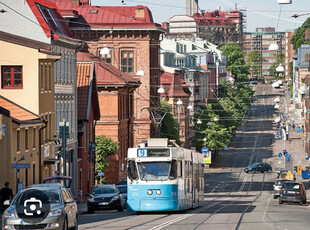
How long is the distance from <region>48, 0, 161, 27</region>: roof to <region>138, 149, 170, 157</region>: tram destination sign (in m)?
49.1

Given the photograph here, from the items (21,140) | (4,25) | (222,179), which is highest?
(4,25)

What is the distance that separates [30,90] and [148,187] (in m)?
14.7

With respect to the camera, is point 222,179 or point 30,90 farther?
point 222,179

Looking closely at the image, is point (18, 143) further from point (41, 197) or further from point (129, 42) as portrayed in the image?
point (129, 42)

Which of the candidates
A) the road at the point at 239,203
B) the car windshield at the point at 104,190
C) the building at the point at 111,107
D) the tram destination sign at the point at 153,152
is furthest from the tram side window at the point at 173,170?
the building at the point at 111,107

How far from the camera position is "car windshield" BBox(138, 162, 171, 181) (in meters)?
35.9

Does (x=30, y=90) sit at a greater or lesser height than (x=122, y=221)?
greater

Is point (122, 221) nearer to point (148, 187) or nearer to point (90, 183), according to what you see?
point (148, 187)

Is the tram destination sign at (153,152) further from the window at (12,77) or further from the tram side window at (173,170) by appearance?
the window at (12,77)

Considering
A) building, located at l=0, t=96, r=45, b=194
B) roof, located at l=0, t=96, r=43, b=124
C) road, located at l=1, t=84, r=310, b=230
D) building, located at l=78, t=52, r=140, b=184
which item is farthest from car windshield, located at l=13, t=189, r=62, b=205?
building, located at l=78, t=52, r=140, b=184

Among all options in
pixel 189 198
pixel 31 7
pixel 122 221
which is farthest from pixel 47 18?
pixel 122 221

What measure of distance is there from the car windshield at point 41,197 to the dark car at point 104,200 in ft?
58.3

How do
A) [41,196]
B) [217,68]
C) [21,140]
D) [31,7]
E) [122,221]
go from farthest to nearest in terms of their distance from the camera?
[217,68] < [31,7] < [21,140] < [122,221] < [41,196]

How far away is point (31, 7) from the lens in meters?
52.8
